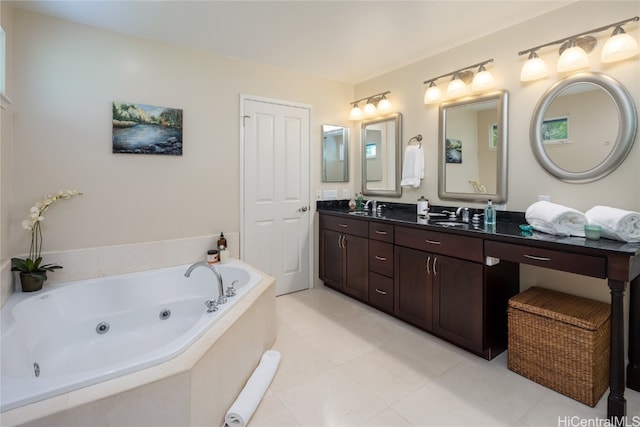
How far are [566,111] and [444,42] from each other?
3.73 feet

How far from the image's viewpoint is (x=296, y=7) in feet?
7.26

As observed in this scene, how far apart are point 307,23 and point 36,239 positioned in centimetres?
253

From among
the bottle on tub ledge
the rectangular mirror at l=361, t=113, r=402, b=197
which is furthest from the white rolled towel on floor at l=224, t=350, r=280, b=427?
the rectangular mirror at l=361, t=113, r=402, b=197

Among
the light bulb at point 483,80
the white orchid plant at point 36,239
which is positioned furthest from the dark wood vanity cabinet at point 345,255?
the white orchid plant at point 36,239

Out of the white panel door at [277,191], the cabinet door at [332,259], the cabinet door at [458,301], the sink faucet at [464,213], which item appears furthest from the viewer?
the cabinet door at [332,259]

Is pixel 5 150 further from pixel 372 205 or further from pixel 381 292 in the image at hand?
pixel 372 205

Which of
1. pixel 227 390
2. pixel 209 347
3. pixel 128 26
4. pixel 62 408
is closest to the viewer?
pixel 62 408

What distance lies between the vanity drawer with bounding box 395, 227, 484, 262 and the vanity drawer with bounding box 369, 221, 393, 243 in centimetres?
8

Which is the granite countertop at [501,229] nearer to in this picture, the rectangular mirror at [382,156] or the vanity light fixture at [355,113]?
the rectangular mirror at [382,156]

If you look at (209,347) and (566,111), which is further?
→ (566,111)

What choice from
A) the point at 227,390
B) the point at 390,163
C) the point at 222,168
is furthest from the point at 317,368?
the point at 390,163

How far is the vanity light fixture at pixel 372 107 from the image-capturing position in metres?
3.45

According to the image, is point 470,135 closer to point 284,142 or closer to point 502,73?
point 502,73

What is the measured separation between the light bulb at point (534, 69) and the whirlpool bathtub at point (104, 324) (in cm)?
242
